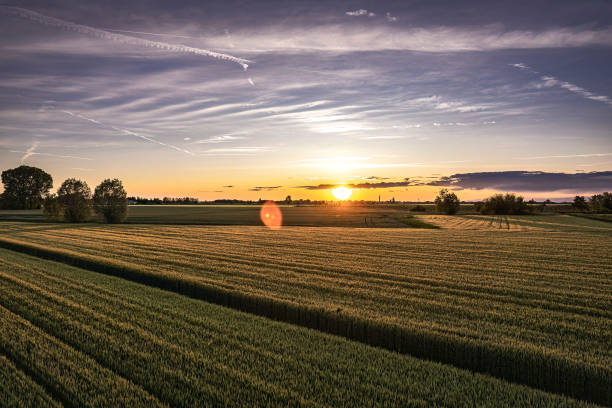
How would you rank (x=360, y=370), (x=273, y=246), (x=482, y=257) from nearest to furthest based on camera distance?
(x=360, y=370), (x=482, y=257), (x=273, y=246)

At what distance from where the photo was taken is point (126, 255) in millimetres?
23875

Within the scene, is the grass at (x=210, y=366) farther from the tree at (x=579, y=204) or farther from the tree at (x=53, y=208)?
the tree at (x=579, y=204)

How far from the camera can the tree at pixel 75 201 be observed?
221ft

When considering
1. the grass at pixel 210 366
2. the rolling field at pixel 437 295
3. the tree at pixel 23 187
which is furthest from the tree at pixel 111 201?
the tree at pixel 23 187

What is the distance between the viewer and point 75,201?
223 feet

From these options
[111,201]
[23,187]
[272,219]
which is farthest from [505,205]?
[23,187]

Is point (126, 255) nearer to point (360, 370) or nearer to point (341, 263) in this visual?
point (341, 263)

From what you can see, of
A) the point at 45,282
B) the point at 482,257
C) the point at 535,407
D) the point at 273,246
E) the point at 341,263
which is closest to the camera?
the point at 535,407

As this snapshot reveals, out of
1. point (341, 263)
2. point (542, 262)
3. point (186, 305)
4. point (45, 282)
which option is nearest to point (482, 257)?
point (542, 262)

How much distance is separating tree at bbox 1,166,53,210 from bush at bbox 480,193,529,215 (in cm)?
14942

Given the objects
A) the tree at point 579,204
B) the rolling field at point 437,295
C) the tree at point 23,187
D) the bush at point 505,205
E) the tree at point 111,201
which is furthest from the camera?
the tree at point 579,204

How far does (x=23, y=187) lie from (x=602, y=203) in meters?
193

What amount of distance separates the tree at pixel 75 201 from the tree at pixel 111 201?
7.58 ft

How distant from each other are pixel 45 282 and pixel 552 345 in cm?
1784
